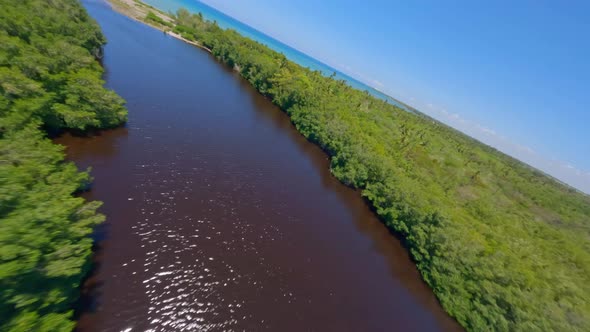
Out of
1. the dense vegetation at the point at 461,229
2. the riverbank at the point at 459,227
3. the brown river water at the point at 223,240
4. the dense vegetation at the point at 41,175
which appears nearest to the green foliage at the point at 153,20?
the riverbank at the point at 459,227

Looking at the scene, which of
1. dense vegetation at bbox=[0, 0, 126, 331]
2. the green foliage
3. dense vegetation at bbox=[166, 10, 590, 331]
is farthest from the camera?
the green foliage

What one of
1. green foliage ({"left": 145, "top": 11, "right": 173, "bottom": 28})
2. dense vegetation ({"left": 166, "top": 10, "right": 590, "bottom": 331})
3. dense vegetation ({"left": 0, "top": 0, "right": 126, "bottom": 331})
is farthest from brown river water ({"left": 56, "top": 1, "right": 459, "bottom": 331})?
green foliage ({"left": 145, "top": 11, "right": 173, "bottom": 28})

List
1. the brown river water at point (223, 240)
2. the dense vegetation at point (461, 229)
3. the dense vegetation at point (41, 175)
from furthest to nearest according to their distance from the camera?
the dense vegetation at point (461, 229) < the brown river water at point (223, 240) < the dense vegetation at point (41, 175)

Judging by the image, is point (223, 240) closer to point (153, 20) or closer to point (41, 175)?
point (41, 175)

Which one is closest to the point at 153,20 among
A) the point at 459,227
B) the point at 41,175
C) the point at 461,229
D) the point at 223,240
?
the point at 41,175

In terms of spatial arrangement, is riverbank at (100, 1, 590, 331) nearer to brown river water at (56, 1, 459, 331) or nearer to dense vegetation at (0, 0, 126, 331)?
brown river water at (56, 1, 459, 331)

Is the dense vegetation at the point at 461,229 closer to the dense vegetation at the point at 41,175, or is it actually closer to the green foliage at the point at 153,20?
the dense vegetation at the point at 41,175
